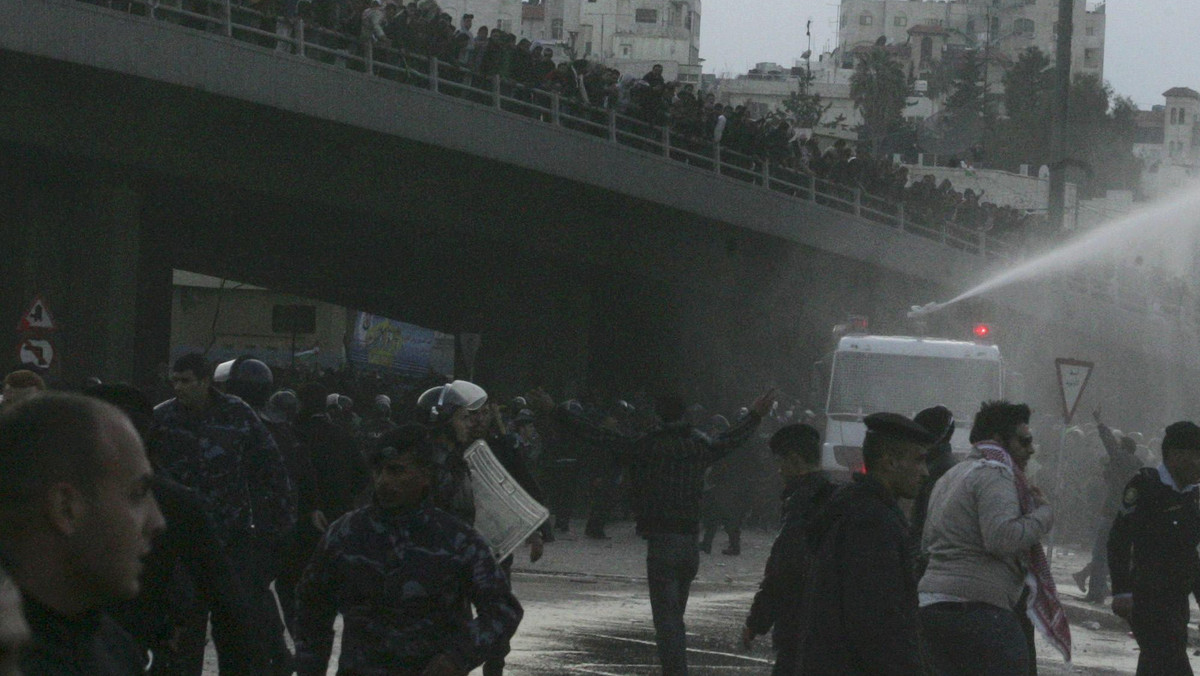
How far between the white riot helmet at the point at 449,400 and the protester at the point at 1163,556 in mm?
3086

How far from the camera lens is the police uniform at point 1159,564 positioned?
8.80m

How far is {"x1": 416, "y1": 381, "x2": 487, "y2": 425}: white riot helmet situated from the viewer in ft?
27.8

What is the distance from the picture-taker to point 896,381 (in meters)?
25.3

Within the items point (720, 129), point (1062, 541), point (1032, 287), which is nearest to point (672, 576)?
point (1062, 541)

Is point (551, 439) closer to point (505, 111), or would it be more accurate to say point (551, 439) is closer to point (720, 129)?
point (505, 111)

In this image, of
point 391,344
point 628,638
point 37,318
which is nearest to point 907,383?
point 37,318

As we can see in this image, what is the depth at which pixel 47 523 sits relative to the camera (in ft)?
8.21

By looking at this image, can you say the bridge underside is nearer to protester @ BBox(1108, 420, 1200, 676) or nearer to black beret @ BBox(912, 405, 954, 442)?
protester @ BBox(1108, 420, 1200, 676)

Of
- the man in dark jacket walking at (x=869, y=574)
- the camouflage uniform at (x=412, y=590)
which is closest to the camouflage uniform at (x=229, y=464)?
the camouflage uniform at (x=412, y=590)

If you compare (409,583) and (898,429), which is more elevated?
(898,429)

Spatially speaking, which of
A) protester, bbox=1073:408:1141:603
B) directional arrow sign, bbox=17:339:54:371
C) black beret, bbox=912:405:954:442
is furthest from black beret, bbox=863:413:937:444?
directional arrow sign, bbox=17:339:54:371

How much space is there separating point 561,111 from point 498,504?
70.3 ft

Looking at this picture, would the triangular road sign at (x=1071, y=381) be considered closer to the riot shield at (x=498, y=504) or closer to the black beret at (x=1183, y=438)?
the black beret at (x=1183, y=438)

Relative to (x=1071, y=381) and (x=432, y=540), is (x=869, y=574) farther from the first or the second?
(x=1071, y=381)
